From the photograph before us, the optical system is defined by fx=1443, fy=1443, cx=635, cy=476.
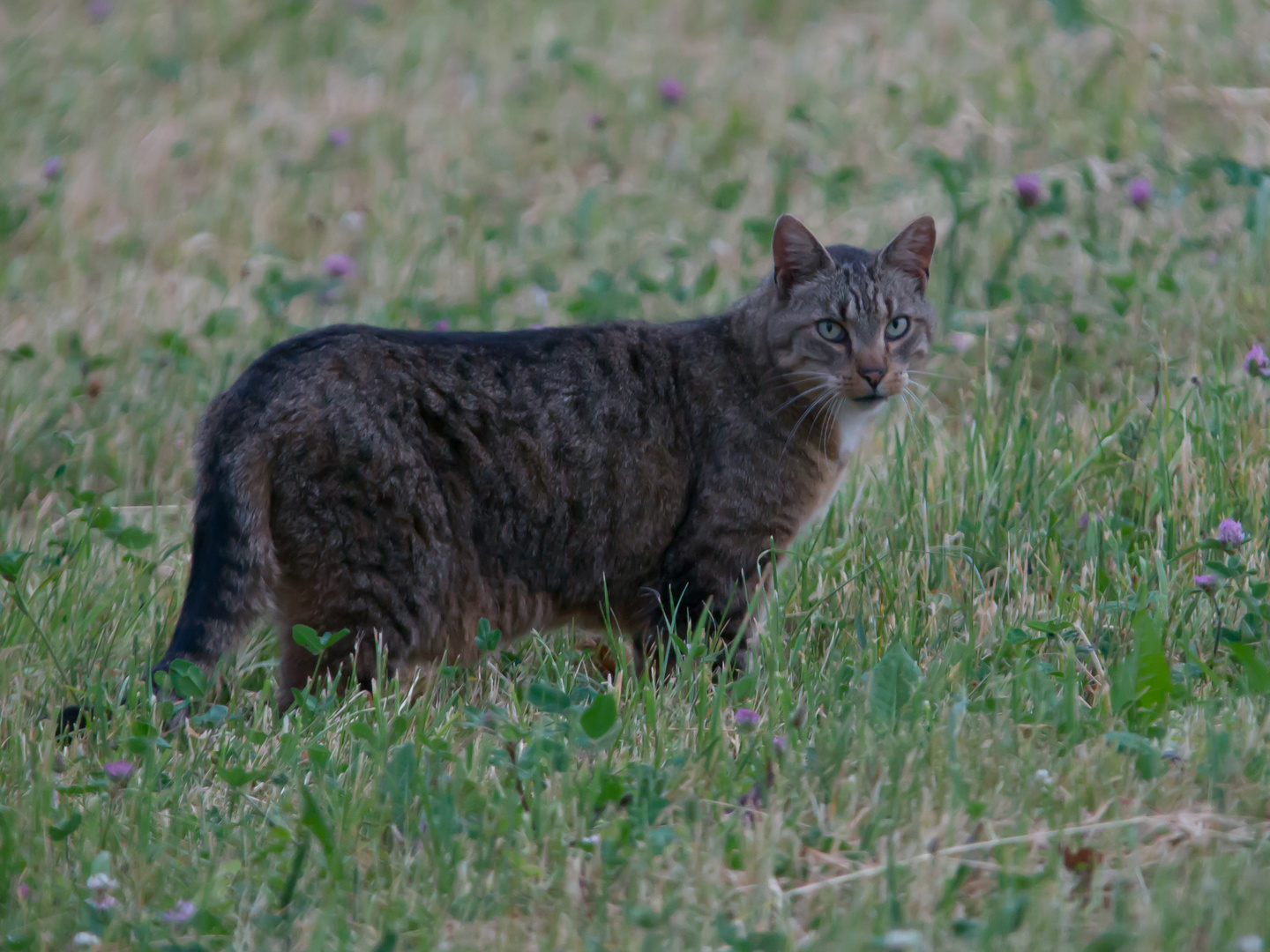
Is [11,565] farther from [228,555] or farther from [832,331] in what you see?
[832,331]

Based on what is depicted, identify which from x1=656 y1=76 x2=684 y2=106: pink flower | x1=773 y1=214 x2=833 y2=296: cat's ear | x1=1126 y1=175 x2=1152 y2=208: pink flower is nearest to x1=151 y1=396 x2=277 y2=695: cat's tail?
x1=773 y1=214 x2=833 y2=296: cat's ear

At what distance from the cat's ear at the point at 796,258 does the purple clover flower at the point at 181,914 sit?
2242 millimetres

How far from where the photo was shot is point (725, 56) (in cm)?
821

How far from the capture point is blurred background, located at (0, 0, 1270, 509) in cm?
521

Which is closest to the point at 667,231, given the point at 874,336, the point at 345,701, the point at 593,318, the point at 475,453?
the point at 593,318

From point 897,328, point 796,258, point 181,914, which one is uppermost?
point 796,258

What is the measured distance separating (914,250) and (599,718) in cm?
179

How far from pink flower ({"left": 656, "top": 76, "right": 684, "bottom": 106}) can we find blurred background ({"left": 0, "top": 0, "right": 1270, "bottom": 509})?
0.04 feet

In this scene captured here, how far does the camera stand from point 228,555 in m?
3.21

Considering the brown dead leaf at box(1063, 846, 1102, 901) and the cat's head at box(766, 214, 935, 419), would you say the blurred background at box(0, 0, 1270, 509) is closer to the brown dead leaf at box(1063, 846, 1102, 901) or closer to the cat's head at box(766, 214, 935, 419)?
the cat's head at box(766, 214, 935, 419)

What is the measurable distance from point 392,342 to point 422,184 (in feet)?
12.5

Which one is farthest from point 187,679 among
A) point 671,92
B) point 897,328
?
point 671,92

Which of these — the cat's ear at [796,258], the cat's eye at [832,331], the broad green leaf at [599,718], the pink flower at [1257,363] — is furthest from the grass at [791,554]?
the cat's ear at [796,258]

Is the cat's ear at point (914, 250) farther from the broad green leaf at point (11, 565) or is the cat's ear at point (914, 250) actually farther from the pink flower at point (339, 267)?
the pink flower at point (339, 267)
